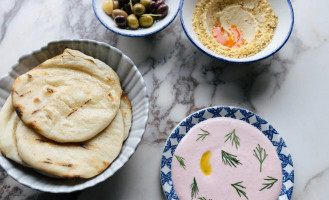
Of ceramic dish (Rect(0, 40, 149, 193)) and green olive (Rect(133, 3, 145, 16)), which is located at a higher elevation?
green olive (Rect(133, 3, 145, 16))

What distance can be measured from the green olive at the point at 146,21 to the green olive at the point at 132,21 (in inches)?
0.8

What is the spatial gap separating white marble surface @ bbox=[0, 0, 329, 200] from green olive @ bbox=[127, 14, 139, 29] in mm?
101

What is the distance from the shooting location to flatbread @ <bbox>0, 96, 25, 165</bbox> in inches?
55.2

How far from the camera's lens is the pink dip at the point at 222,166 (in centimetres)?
161

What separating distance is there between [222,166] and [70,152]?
23.1 inches

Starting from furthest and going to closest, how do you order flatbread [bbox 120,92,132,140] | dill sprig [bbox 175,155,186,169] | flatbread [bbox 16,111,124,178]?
1. dill sprig [bbox 175,155,186,169]
2. flatbread [bbox 120,92,132,140]
3. flatbread [bbox 16,111,124,178]

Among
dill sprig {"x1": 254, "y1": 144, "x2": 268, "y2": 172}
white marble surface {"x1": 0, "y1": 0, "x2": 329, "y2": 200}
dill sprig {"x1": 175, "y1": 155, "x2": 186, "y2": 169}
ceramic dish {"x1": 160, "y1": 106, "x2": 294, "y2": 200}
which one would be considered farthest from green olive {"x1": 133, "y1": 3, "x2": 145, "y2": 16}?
dill sprig {"x1": 254, "y1": 144, "x2": 268, "y2": 172}

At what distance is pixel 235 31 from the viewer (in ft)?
6.06

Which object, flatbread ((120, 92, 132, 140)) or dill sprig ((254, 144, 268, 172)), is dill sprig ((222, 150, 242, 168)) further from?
flatbread ((120, 92, 132, 140))

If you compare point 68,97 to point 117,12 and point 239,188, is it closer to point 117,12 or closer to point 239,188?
point 117,12

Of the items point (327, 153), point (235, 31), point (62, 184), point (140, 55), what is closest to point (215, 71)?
point (235, 31)

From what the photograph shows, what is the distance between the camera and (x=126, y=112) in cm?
155

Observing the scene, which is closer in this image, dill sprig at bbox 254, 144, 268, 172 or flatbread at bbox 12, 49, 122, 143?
flatbread at bbox 12, 49, 122, 143

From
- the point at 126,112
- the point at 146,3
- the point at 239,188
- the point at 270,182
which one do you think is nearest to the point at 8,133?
the point at 126,112
